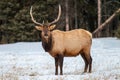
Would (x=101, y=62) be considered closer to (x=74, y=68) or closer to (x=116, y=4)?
(x=74, y=68)

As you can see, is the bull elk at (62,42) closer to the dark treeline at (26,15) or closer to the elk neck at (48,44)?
the elk neck at (48,44)

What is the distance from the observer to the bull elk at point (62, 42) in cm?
1336

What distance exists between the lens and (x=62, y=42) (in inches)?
541

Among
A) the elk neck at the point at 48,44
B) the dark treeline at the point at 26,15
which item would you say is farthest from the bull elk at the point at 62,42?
the dark treeline at the point at 26,15

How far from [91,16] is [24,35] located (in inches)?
470

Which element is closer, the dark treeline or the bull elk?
the bull elk

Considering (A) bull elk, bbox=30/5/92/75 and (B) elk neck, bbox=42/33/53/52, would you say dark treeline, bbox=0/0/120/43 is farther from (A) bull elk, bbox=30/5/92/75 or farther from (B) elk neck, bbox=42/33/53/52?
(B) elk neck, bbox=42/33/53/52

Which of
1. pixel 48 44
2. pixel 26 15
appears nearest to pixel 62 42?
pixel 48 44

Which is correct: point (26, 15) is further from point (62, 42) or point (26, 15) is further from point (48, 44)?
point (48, 44)

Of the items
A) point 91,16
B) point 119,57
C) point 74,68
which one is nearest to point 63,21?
point 91,16

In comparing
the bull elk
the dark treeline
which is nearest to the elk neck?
the bull elk

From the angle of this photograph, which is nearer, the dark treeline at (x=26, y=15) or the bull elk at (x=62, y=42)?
the bull elk at (x=62, y=42)

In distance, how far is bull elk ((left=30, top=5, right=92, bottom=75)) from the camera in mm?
13359

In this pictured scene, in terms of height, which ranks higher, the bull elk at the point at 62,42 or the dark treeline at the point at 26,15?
the bull elk at the point at 62,42
